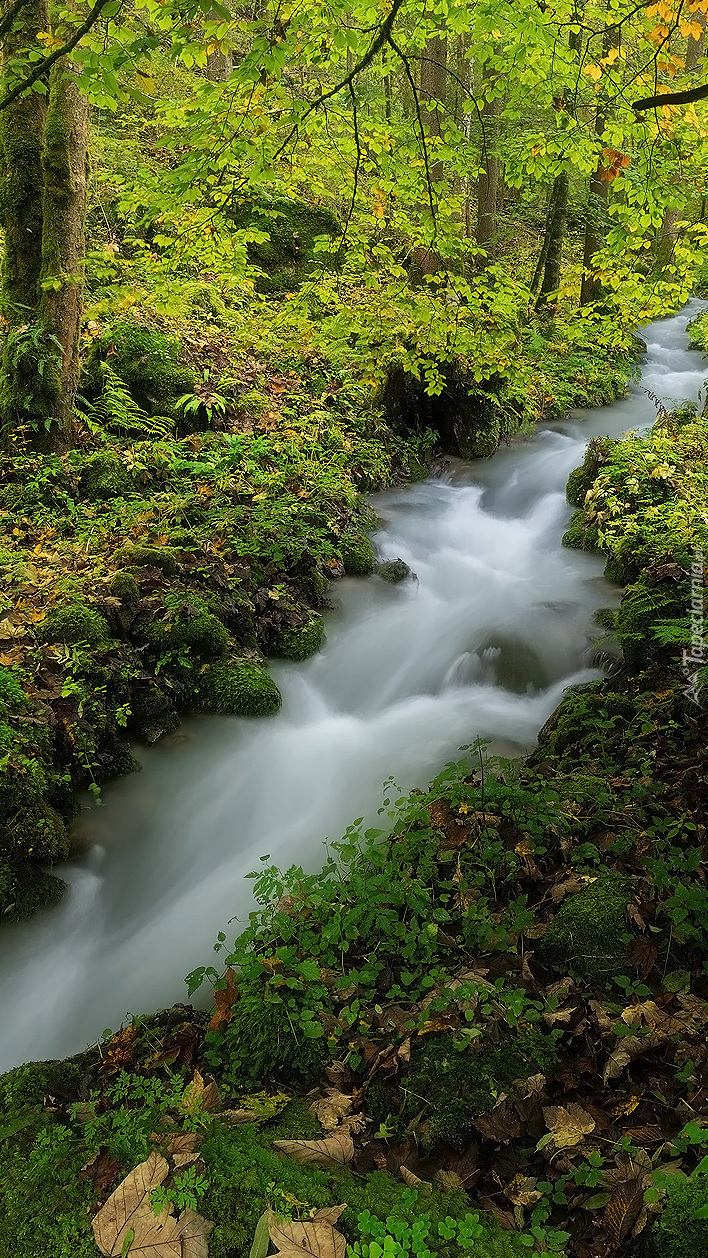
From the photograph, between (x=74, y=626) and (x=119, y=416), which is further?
(x=119, y=416)

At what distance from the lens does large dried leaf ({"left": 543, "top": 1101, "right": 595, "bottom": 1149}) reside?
235cm

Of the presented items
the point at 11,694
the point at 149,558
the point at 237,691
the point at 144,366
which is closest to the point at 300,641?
the point at 237,691

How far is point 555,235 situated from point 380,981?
51.8ft

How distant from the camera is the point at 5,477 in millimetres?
6961

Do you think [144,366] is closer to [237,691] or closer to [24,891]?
[237,691]

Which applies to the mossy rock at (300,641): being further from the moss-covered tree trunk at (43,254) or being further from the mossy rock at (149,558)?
the moss-covered tree trunk at (43,254)

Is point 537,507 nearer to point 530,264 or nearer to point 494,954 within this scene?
point 494,954

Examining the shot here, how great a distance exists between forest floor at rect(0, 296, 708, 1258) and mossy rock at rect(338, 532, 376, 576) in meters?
1.39

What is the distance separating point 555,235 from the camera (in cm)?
1495

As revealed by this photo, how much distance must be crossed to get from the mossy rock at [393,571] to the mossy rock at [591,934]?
5.33m

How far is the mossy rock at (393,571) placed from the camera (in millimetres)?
8328

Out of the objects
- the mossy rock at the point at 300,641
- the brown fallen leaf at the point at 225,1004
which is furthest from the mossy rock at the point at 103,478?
the brown fallen leaf at the point at 225,1004

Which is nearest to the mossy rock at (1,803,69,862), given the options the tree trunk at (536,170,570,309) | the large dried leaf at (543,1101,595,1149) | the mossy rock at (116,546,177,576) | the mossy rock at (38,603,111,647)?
the mossy rock at (38,603,111,647)

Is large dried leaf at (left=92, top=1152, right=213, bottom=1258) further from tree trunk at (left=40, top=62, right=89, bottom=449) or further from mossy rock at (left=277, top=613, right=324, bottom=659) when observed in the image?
tree trunk at (left=40, top=62, right=89, bottom=449)
